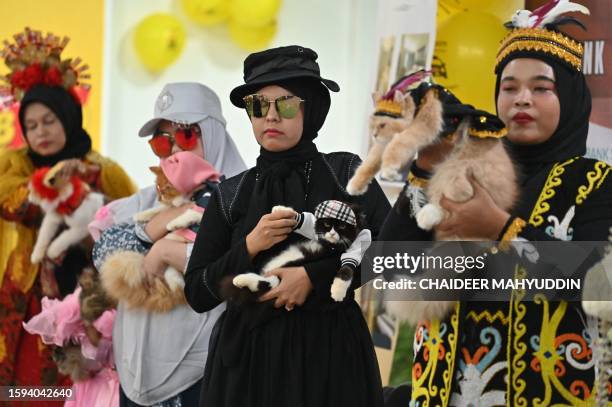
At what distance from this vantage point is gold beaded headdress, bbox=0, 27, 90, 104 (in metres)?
4.18

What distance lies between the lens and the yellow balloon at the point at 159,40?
4.44 meters

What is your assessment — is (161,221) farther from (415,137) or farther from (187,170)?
(415,137)

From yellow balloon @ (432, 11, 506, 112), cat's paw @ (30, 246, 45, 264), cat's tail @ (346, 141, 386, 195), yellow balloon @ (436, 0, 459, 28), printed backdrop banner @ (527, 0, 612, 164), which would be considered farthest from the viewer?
cat's paw @ (30, 246, 45, 264)

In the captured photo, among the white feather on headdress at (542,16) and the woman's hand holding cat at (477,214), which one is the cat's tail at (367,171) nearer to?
the woman's hand holding cat at (477,214)

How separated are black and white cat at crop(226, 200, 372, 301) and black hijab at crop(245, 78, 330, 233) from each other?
107 millimetres

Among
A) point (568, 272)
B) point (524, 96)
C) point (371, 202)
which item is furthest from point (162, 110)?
point (568, 272)

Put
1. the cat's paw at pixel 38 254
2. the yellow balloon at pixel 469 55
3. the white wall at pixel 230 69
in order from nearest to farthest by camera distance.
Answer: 1. the yellow balloon at pixel 469 55
2. the white wall at pixel 230 69
3. the cat's paw at pixel 38 254

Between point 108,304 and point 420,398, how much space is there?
163 cm

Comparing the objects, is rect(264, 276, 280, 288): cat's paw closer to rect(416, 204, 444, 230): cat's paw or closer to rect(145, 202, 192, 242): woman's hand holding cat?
rect(416, 204, 444, 230): cat's paw

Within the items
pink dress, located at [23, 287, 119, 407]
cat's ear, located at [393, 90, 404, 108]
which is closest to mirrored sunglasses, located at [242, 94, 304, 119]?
cat's ear, located at [393, 90, 404, 108]

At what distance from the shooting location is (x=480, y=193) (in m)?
2.17

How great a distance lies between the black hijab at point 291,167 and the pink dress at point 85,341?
1274 millimetres

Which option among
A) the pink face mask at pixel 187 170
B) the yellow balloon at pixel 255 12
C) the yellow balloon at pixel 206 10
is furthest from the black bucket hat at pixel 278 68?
the yellow balloon at pixel 206 10

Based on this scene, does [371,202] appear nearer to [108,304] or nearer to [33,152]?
[108,304]
